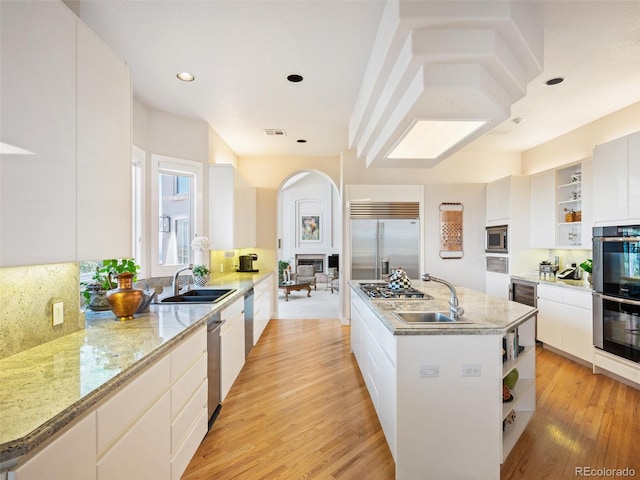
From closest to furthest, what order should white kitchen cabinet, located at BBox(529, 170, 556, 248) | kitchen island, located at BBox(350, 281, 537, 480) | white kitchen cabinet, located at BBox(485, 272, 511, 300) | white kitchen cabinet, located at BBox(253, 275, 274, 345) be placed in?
kitchen island, located at BBox(350, 281, 537, 480)
white kitchen cabinet, located at BBox(253, 275, 274, 345)
white kitchen cabinet, located at BBox(529, 170, 556, 248)
white kitchen cabinet, located at BBox(485, 272, 511, 300)

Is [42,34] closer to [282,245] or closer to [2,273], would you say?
[2,273]

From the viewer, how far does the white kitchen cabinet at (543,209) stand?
4430 millimetres

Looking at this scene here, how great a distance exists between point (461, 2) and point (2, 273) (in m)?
2.49

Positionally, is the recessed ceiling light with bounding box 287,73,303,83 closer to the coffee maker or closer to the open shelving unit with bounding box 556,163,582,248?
the coffee maker

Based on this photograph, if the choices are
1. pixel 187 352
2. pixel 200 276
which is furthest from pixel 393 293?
pixel 200 276

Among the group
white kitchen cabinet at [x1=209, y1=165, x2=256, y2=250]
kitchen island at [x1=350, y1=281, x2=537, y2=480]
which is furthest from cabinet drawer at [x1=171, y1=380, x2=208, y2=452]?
white kitchen cabinet at [x1=209, y1=165, x2=256, y2=250]

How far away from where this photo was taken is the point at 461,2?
1.66m

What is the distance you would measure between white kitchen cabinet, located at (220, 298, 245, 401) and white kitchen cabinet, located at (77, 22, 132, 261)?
3.81 ft

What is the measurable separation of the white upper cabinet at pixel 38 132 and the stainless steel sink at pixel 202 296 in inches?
57.5

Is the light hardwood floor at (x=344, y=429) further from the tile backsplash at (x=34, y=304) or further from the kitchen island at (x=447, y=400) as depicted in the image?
the tile backsplash at (x=34, y=304)

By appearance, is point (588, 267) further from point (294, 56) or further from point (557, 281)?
point (294, 56)

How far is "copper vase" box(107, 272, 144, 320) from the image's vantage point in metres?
1.98

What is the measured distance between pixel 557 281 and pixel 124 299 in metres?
4.66

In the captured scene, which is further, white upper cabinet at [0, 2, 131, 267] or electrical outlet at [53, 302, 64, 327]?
electrical outlet at [53, 302, 64, 327]
